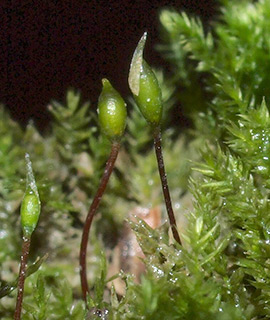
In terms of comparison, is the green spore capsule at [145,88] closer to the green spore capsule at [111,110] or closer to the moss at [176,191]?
the green spore capsule at [111,110]

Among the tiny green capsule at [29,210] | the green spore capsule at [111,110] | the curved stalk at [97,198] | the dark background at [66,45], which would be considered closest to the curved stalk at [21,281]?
the tiny green capsule at [29,210]

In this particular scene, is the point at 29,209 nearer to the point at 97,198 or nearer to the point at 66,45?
the point at 97,198

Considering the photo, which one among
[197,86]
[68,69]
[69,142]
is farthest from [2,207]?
[197,86]

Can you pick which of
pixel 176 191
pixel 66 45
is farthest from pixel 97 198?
pixel 66 45

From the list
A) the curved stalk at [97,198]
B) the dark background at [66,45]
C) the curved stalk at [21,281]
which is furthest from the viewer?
the dark background at [66,45]

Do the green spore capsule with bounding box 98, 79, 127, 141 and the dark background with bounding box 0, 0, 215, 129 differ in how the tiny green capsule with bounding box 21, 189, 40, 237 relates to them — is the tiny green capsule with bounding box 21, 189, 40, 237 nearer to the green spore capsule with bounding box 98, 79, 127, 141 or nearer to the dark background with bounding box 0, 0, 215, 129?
the green spore capsule with bounding box 98, 79, 127, 141

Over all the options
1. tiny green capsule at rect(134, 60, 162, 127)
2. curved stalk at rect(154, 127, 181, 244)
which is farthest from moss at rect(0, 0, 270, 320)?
tiny green capsule at rect(134, 60, 162, 127)
